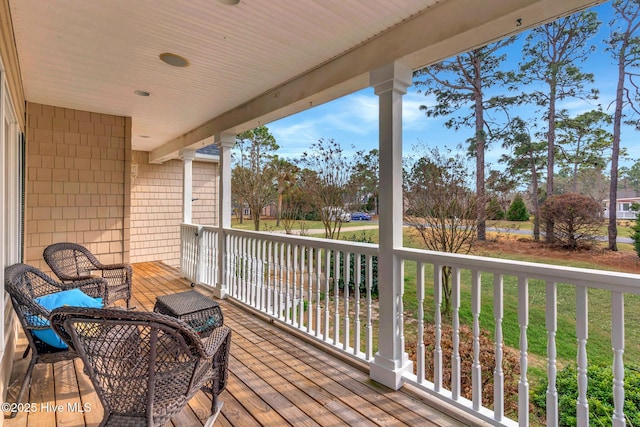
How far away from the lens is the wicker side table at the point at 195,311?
2541 millimetres

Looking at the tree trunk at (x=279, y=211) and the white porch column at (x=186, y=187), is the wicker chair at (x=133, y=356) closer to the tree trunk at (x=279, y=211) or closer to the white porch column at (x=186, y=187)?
the white porch column at (x=186, y=187)

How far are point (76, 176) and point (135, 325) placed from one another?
4.38 metres

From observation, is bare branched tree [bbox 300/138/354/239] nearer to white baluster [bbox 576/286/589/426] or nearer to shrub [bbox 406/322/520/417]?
shrub [bbox 406/322/520/417]

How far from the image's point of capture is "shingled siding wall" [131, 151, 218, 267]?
26.3ft

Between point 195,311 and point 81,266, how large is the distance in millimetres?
2472

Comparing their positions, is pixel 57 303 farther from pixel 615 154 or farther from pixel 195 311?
pixel 615 154

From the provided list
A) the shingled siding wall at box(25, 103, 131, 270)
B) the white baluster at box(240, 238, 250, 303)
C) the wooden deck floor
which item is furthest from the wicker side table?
the shingled siding wall at box(25, 103, 131, 270)

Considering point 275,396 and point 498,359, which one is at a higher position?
point 498,359

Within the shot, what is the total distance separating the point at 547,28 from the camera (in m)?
3.87

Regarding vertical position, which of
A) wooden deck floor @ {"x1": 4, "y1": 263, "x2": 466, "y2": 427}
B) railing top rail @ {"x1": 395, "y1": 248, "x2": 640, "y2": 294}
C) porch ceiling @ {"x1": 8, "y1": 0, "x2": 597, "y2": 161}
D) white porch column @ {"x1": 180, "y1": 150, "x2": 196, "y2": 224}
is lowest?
wooden deck floor @ {"x1": 4, "y1": 263, "x2": 466, "y2": 427}

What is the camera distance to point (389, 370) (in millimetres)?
2486

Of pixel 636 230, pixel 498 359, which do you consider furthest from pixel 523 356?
pixel 636 230

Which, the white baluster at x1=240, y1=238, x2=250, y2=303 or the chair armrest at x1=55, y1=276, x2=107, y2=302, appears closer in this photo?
the chair armrest at x1=55, y1=276, x2=107, y2=302

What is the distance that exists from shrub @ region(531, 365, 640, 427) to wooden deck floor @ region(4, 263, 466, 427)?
3.18 ft
